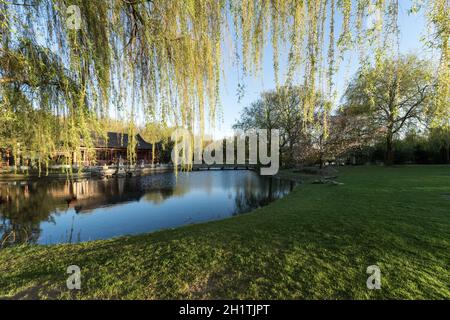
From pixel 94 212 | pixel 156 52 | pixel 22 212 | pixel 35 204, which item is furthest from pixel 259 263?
pixel 35 204

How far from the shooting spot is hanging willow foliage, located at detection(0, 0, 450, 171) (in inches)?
74.0

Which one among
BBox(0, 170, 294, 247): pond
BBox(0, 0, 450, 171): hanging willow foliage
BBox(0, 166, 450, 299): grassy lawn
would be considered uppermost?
BBox(0, 0, 450, 171): hanging willow foliage

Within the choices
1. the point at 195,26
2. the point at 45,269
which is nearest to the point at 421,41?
the point at 195,26

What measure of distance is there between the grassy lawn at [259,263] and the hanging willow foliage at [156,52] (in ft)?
5.59

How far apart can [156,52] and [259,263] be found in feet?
9.87

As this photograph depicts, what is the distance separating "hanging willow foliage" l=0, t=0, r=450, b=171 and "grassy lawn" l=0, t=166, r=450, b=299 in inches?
67.1

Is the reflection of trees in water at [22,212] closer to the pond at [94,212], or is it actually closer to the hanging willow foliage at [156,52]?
the pond at [94,212]

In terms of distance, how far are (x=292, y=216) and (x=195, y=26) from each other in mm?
5138

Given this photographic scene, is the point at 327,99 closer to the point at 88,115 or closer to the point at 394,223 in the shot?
the point at 88,115

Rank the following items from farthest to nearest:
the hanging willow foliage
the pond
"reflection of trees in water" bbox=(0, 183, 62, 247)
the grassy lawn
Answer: the pond < "reflection of trees in water" bbox=(0, 183, 62, 247) < the grassy lawn < the hanging willow foliage

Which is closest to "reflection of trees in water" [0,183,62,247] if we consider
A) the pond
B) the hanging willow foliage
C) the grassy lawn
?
the pond

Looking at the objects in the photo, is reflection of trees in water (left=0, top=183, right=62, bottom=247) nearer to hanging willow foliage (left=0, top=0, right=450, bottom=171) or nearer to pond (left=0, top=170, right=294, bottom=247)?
pond (left=0, top=170, right=294, bottom=247)

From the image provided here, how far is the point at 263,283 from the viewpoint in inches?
104

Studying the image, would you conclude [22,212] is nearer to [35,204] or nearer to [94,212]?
[35,204]
